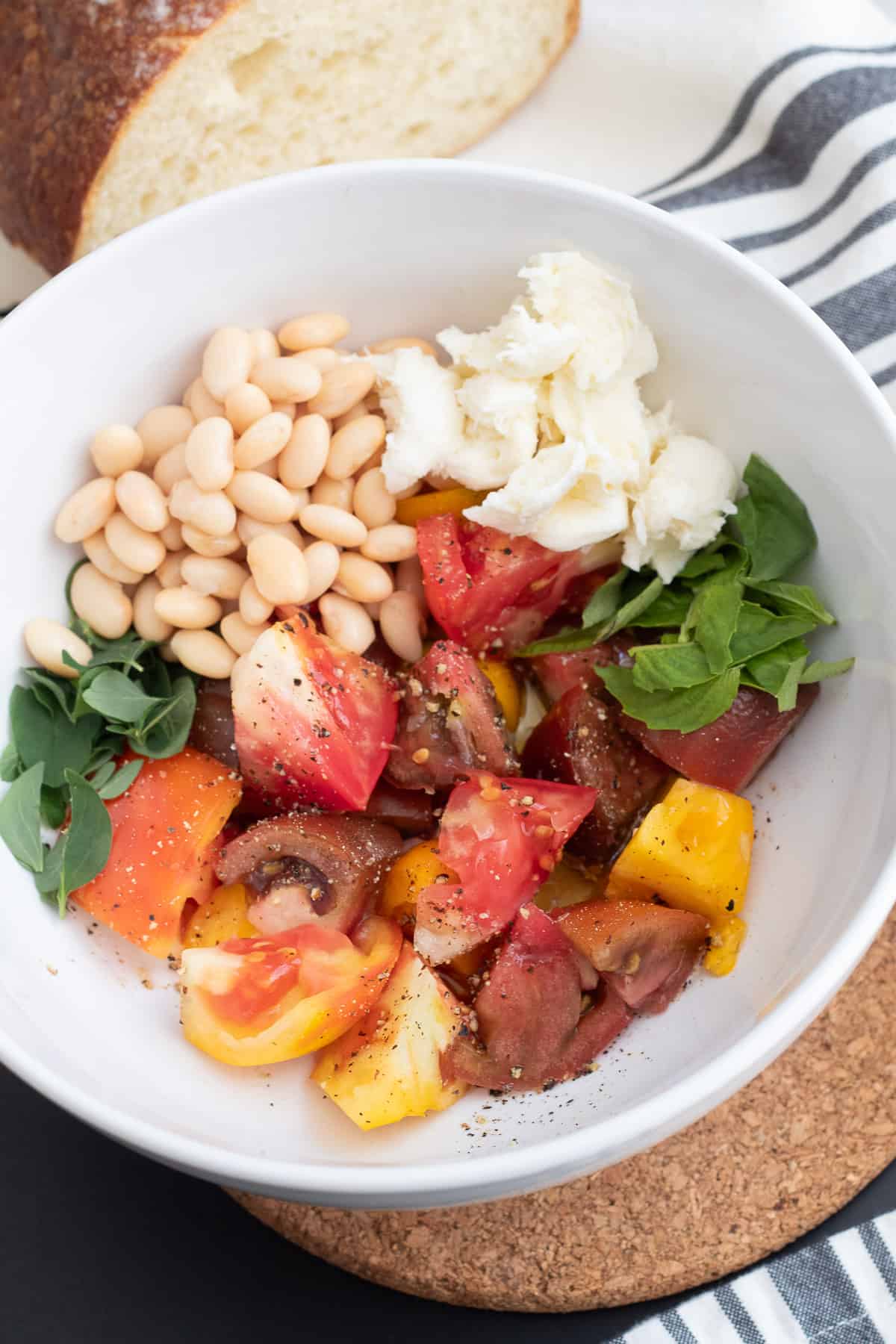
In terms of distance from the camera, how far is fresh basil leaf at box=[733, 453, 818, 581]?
1.44 m

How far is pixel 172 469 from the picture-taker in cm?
153

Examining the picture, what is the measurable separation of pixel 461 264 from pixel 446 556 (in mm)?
377

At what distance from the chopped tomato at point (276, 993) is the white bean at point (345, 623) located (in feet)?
1.16

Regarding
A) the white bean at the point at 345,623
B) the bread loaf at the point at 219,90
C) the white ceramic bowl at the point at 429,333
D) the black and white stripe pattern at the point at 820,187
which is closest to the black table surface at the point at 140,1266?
the white ceramic bowl at the point at 429,333

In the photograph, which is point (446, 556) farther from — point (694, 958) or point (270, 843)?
point (694, 958)

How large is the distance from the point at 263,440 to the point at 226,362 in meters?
0.11

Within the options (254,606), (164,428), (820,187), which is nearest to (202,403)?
(164,428)

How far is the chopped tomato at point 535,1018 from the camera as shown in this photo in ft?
4.36

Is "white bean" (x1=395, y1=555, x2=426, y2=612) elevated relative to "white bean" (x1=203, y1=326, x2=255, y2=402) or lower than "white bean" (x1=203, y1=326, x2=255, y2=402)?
lower

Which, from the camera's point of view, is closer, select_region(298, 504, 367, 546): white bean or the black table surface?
select_region(298, 504, 367, 546): white bean

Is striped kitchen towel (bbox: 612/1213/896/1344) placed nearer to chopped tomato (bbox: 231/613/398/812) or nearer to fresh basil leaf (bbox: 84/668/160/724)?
chopped tomato (bbox: 231/613/398/812)

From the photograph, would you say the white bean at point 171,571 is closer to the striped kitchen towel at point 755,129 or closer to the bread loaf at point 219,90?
the bread loaf at point 219,90

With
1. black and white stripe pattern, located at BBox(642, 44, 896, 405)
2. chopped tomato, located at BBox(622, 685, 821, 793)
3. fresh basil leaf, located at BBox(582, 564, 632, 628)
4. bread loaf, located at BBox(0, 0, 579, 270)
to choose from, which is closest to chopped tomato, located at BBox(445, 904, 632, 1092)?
chopped tomato, located at BBox(622, 685, 821, 793)

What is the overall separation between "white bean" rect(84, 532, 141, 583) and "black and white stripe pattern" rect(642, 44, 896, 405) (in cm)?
102
